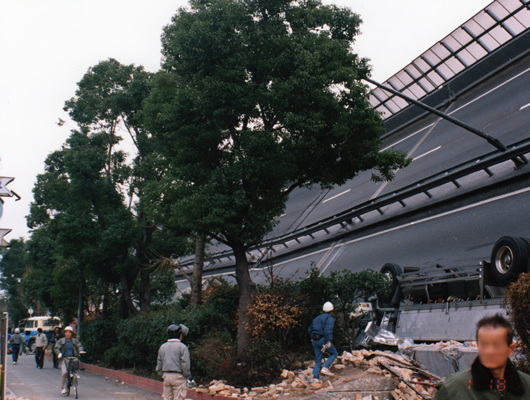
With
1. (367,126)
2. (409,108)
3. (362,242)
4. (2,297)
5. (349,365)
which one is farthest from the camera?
(2,297)

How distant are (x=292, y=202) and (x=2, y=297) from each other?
70620 mm

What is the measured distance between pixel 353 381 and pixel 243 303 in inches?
186

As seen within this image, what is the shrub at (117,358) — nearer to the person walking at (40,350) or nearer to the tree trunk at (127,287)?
the tree trunk at (127,287)

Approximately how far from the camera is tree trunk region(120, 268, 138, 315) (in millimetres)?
20906

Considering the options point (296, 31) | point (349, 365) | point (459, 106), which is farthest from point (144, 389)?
point (459, 106)

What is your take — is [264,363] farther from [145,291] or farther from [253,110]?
[145,291]

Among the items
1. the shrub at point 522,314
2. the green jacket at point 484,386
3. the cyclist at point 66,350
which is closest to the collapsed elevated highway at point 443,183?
the shrub at point 522,314

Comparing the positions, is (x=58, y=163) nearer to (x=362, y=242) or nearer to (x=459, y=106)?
(x=362, y=242)

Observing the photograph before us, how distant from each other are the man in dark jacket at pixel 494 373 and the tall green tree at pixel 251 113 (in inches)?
402

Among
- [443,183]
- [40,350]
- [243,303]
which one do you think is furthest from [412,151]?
[40,350]

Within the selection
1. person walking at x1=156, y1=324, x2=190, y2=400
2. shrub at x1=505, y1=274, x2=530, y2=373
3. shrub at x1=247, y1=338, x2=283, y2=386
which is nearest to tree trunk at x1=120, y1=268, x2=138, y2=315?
shrub at x1=247, y1=338, x2=283, y2=386

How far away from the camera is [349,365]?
10914mm

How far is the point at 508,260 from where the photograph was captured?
10555mm

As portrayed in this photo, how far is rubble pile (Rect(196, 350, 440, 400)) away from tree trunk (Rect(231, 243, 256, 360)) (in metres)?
1.42
